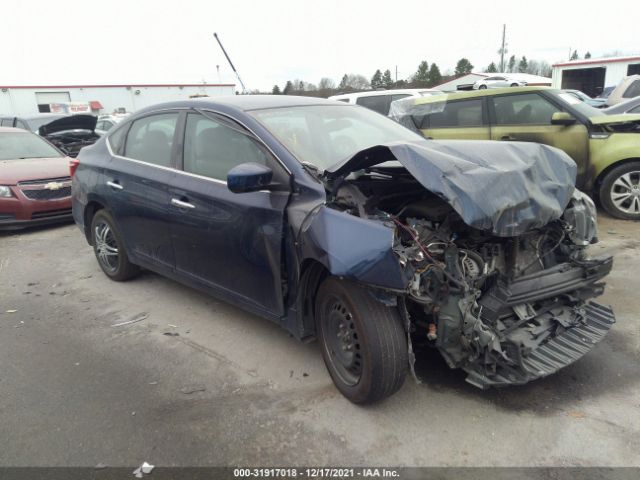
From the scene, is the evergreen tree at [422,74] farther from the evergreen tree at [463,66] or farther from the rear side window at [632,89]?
the rear side window at [632,89]


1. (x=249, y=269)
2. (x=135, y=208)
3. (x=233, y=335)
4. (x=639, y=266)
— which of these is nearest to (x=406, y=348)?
(x=249, y=269)

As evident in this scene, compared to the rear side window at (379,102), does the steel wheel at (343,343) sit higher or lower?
lower

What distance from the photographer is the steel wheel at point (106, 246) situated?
5012 mm

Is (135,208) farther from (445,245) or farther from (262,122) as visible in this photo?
(445,245)

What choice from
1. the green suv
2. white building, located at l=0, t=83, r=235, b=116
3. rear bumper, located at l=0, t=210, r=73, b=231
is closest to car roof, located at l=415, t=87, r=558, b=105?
the green suv

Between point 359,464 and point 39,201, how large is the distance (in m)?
6.83

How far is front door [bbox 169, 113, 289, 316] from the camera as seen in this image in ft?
10.4

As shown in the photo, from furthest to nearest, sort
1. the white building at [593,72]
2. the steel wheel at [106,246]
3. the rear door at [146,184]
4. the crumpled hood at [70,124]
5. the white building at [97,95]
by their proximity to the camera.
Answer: the white building at [97,95] → the white building at [593,72] → the crumpled hood at [70,124] → the steel wheel at [106,246] → the rear door at [146,184]

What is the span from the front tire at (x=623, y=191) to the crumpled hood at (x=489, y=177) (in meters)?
3.93

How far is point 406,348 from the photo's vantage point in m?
2.70

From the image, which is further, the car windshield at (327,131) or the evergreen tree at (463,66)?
the evergreen tree at (463,66)

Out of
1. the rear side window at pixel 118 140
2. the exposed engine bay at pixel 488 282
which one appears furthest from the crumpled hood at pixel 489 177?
the rear side window at pixel 118 140

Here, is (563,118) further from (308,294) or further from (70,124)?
(70,124)

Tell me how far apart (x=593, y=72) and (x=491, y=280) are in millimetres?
25234
